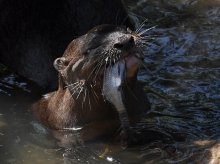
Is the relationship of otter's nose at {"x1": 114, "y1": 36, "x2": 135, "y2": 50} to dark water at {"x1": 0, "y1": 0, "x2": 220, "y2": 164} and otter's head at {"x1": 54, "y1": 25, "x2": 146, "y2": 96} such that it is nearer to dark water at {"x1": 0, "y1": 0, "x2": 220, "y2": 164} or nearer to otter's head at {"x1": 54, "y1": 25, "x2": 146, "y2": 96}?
otter's head at {"x1": 54, "y1": 25, "x2": 146, "y2": 96}

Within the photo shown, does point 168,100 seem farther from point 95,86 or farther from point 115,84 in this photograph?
point 115,84

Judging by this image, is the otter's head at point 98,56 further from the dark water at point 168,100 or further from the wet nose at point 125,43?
the dark water at point 168,100

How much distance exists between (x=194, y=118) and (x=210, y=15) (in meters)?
1.83

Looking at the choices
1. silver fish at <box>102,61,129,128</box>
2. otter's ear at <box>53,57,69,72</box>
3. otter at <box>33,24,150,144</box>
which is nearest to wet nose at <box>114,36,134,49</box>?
otter at <box>33,24,150,144</box>

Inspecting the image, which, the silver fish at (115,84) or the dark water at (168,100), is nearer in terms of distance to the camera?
the silver fish at (115,84)

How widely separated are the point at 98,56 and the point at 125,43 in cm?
29

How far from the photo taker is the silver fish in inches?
186

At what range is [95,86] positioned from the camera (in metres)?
5.07

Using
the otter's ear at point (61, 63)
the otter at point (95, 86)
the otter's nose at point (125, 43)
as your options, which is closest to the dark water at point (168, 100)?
the otter at point (95, 86)

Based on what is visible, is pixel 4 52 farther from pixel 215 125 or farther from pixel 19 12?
pixel 215 125

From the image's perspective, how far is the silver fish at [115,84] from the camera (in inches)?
186

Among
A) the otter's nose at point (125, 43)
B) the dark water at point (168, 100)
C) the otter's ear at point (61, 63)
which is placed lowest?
the dark water at point (168, 100)

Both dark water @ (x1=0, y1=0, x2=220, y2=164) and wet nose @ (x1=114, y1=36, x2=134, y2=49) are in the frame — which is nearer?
wet nose @ (x1=114, y1=36, x2=134, y2=49)

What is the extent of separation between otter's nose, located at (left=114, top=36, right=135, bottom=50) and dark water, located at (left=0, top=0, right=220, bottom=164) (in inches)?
29.0
